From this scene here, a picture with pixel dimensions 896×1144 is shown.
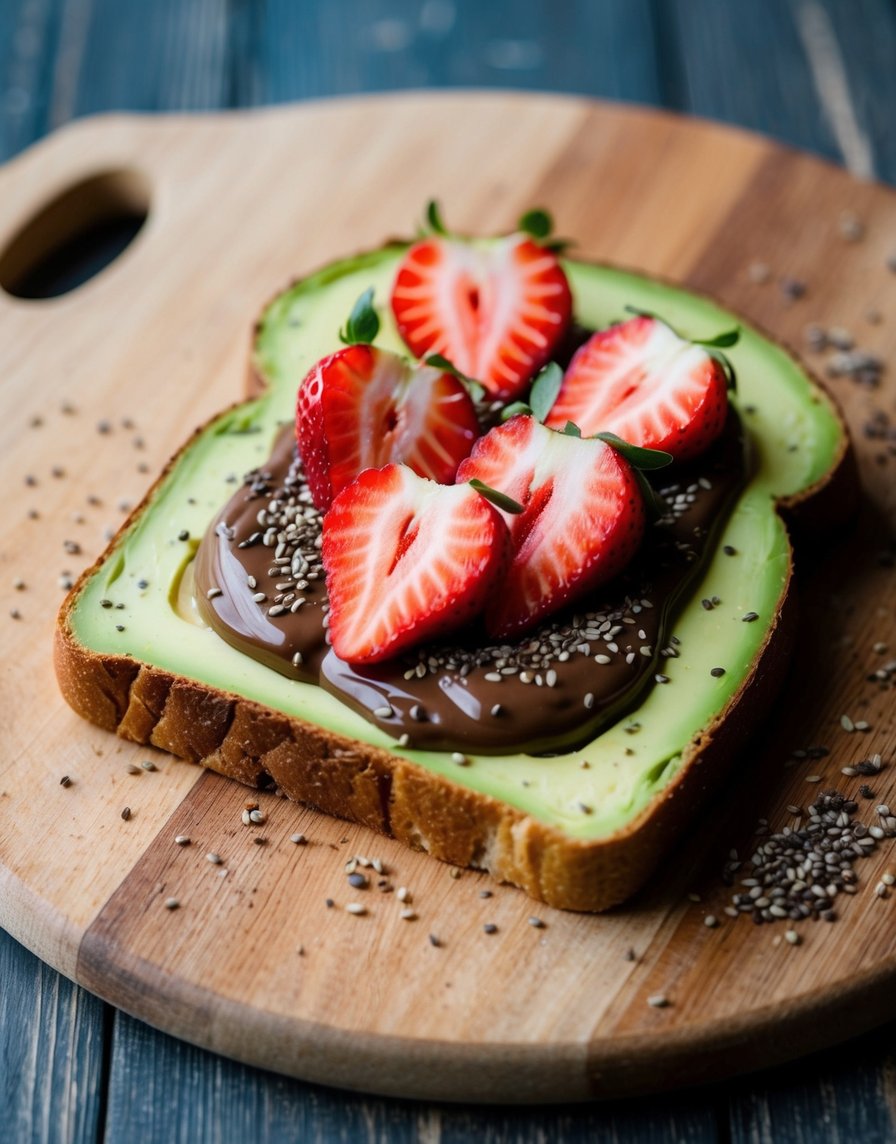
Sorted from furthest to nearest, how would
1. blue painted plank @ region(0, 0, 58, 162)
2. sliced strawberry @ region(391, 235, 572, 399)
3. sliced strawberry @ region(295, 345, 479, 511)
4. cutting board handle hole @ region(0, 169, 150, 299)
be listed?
blue painted plank @ region(0, 0, 58, 162)
cutting board handle hole @ region(0, 169, 150, 299)
sliced strawberry @ region(391, 235, 572, 399)
sliced strawberry @ region(295, 345, 479, 511)

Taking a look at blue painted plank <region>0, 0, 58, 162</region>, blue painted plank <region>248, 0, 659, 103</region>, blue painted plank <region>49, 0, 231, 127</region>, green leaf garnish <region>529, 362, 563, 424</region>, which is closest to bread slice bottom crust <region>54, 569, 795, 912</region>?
green leaf garnish <region>529, 362, 563, 424</region>

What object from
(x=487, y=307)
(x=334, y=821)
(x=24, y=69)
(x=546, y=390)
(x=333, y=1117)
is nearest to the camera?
(x=333, y=1117)

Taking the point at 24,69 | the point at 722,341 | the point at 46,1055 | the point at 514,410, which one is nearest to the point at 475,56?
the point at 24,69

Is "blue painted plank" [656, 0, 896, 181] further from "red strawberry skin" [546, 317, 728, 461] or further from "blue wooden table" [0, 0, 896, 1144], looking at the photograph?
"red strawberry skin" [546, 317, 728, 461]

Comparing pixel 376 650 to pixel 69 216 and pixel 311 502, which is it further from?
pixel 69 216

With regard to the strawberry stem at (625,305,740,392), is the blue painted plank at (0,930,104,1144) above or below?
below

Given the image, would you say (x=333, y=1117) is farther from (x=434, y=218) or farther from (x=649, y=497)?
(x=434, y=218)

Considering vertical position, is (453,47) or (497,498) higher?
(453,47)
